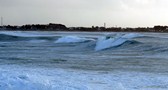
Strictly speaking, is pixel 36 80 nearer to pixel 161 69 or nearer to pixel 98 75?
pixel 98 75

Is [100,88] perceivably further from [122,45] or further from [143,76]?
[122,45]

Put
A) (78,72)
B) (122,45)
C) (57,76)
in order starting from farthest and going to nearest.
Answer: (122,45) < (78,72) < (57,76)

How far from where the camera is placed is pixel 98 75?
11805 mm

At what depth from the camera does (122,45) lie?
29641 mm

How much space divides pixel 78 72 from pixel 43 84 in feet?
12.9

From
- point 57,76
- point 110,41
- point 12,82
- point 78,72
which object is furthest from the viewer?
point 110,41

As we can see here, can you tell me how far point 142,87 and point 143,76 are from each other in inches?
76.7

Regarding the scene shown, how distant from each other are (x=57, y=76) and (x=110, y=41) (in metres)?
21.0

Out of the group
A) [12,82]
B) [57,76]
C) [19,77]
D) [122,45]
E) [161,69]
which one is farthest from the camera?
[122,45]

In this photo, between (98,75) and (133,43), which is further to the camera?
(133,43)

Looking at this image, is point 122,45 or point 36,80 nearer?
point 36,80

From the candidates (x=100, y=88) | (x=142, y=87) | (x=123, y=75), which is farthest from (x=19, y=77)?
(x=123, y=75)

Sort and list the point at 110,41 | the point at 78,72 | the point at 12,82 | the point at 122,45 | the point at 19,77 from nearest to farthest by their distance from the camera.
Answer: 1. the point at 12,82
2. the point at 19,77
3. the point at 78,72
4. the point at 122,45
5. the point at 110,41

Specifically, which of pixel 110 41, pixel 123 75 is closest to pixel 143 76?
pixel 123 75
